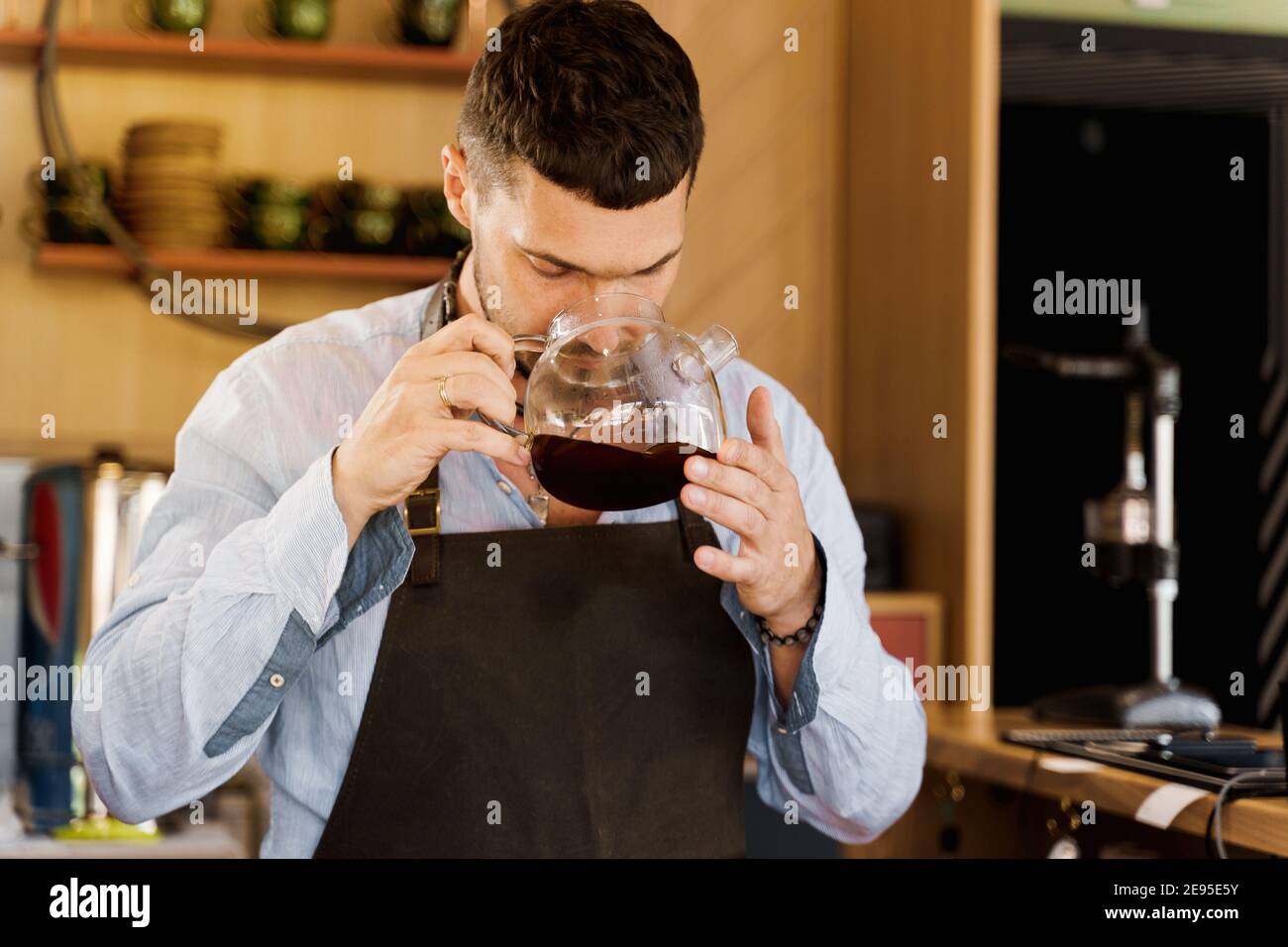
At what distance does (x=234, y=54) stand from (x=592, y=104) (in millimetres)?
1528

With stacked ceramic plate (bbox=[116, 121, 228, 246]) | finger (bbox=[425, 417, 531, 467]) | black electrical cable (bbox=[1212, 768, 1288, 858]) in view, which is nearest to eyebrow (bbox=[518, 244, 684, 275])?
finger (bbox=[425, 417, 531, 467])

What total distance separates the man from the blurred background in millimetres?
1116

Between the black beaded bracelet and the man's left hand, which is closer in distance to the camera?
the man's left hand

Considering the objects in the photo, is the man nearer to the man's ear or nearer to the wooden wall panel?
the man's ear

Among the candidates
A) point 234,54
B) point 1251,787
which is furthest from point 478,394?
point 234,54

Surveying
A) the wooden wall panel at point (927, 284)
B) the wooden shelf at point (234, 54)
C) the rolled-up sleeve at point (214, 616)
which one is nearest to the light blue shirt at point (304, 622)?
the rolled-up sleeve at point (214, 616)

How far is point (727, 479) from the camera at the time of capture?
100 cm

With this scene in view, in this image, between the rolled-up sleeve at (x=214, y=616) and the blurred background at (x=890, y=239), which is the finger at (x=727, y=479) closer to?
the rolled-up sleeve at (x=214, y=616)

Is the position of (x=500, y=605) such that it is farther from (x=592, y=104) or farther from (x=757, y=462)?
(x=592, y=104)

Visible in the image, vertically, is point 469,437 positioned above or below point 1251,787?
above

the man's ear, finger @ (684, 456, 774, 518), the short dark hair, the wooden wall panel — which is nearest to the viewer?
finger @ (684, 456, 774, 518)

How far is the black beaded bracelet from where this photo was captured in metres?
1.19

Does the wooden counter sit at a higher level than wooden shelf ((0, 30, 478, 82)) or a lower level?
lower

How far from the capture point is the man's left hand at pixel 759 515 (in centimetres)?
100
